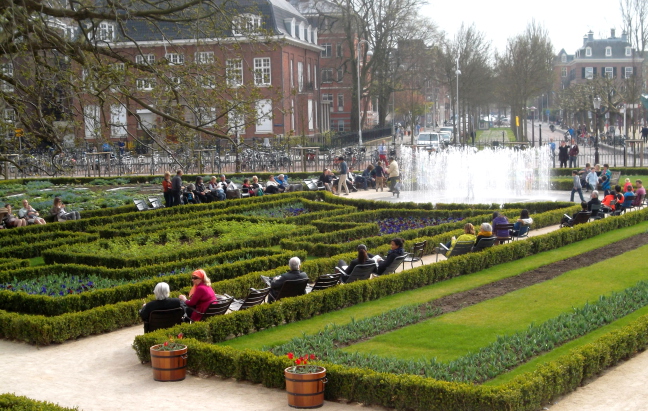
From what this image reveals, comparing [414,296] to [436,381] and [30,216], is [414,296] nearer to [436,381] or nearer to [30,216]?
[436,381]

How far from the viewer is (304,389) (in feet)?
30.4

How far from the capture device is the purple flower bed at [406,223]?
22953mm


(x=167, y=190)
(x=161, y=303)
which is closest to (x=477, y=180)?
(x=167, y=190)

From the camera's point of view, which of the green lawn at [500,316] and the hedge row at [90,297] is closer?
the green lawn at [500,316]

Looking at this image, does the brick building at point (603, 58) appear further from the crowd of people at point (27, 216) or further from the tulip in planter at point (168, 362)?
the tulip in planter at point (168, 362)

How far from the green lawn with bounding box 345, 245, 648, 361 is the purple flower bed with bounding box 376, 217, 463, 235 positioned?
6955 mm

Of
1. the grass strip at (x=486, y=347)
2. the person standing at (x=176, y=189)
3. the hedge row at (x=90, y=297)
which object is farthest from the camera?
the person standing at (x=176, y=189)

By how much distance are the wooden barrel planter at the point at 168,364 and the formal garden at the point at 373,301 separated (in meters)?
0.25

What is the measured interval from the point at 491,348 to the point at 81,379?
5.49 meters

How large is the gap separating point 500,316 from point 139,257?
842cm

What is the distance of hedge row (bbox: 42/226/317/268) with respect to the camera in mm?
17766

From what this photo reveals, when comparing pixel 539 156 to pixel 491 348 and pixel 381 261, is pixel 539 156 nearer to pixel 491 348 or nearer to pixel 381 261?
pixel 381 261

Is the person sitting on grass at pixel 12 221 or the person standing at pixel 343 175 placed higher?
the person standing at pixel 343 175

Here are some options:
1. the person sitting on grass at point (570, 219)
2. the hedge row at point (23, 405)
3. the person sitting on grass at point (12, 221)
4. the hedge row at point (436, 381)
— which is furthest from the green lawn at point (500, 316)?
the person sitting on grass at point (12, 221)
